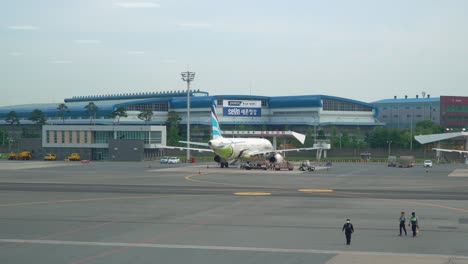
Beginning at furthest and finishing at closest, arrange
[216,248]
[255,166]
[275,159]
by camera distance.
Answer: [255,166]
[275,159]
[216,248]

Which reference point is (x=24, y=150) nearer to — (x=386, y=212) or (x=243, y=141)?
(x=243, y=141)

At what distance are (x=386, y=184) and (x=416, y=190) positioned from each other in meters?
7.75

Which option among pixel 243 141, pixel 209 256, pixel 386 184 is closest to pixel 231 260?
pixel 209 256

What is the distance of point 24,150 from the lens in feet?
490

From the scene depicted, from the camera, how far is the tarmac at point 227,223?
30125 millimetres

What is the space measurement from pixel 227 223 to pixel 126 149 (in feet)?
327

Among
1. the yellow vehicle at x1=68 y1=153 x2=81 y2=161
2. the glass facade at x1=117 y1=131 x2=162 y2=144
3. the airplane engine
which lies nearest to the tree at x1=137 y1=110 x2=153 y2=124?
the glass facade at x1=117 y1=131 x2=162 y2=144

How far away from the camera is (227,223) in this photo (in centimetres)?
4003

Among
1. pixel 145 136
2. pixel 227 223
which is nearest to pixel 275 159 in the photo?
pixel 145 136

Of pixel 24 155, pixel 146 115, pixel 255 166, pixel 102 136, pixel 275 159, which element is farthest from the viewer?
pixel 146 115

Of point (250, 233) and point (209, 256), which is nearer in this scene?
point (209, 256)

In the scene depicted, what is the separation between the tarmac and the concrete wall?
6723 cm

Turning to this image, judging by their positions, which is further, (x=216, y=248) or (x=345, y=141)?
(x=345, y=141)

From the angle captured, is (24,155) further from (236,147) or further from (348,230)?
(348,230)
